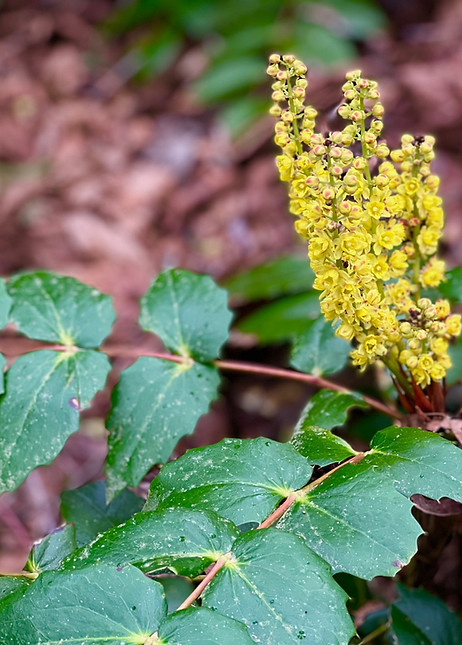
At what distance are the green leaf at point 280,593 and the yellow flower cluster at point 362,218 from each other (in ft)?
1.43

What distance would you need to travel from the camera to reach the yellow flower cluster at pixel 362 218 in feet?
4.02

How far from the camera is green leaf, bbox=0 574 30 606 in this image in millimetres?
1166

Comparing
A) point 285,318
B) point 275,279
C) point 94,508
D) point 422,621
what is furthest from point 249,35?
point 422,621

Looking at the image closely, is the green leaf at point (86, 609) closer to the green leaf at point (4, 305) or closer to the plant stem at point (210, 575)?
the plant stem at point (210, 575)

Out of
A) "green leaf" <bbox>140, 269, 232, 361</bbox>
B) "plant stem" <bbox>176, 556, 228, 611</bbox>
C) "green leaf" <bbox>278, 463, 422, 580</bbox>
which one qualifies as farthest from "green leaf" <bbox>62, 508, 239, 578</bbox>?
"green leaf" <bbox>140, 269, 232, 361</bbox>

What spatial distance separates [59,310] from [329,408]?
675 mm

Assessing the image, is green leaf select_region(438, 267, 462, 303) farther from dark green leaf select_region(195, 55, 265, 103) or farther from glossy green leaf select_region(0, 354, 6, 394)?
dark green leaf select_region(195, 55, 265, 103)

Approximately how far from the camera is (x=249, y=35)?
4203 millimetres

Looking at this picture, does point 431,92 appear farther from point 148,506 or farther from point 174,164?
point 148,506

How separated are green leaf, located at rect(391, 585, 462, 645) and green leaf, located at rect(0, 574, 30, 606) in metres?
0.78

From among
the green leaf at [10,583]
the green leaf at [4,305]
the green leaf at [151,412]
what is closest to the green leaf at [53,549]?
the green leaf at [10,583]

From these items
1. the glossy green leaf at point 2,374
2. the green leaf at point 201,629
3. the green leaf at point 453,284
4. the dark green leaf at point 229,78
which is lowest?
the green leaf at point 201,629

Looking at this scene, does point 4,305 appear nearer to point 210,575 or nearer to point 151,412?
point 151,412

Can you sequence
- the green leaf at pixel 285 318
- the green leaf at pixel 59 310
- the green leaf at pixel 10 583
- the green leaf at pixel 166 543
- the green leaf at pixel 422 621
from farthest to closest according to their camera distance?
the green leaf at pixel 285 318
the green leaf at pixel 59 310
the green leaf at pixel 422 621
the green leaf at pixel 10 583
the green leaf at pixel 166 543
